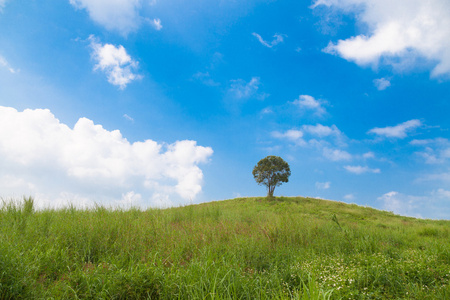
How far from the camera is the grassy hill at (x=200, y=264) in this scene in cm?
359

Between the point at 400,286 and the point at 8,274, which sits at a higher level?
the point at 8,274

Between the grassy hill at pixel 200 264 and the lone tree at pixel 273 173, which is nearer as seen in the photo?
the grassy hill at pixel 200 264

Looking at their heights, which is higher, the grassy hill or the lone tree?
the lone tree

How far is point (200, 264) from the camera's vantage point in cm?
441

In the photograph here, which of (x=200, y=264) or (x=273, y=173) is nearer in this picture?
(x=200, y=264)

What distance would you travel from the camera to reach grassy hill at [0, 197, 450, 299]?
3590 mm

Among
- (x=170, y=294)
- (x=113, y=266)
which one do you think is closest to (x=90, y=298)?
(x=113, y=266)

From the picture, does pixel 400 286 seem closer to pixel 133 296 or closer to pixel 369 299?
pixel 369 299

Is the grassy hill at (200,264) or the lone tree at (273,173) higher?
the lone tree at (273,173)

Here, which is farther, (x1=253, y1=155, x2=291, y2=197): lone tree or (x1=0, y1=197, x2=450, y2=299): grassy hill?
(x1=253, y1=155, x2=291, y2=197): lone tree

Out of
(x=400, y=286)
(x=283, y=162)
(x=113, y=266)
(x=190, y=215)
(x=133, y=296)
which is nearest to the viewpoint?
(x=133, y=296)

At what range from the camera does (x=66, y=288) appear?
11.7 ft

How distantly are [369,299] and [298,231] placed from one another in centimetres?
447

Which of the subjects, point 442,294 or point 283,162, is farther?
point 283,162
